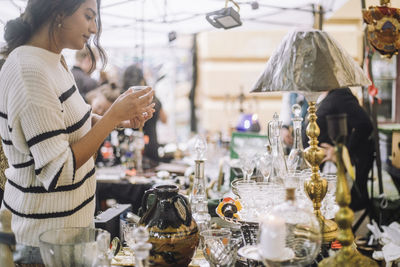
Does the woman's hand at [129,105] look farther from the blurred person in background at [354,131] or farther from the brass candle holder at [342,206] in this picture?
the blurred person in background at [354,131]

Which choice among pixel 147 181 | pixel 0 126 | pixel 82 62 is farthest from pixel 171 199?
pixel 82 62

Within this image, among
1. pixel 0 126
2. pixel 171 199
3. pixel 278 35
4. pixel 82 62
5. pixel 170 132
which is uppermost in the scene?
pixel 278 35

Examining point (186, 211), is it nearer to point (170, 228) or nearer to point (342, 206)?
point (170, 228)

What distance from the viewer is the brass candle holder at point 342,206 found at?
984 mm

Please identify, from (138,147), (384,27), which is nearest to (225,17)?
(384,27)

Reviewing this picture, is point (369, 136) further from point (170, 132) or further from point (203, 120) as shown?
point (170, 132)

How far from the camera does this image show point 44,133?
1081mm

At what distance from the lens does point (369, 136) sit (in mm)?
3338

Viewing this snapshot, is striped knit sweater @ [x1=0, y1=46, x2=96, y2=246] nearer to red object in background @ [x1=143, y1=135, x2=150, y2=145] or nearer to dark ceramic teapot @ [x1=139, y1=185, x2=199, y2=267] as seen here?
dark ceramic teapot @ [x1=139, y1=185, x2=199, y2=267]

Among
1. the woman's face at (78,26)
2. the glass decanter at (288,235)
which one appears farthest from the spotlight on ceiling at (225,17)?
the glass decanter at (288,235)

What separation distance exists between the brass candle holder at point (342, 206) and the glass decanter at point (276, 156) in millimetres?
488

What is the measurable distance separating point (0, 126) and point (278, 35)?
543 centimetres

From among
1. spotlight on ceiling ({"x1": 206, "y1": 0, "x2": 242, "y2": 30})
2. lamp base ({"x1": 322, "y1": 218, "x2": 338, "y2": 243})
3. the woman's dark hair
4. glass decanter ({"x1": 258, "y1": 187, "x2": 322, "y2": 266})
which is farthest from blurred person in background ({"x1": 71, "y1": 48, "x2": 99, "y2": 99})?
glass decanter ({"x1": 258, "y1": 187, "x2": 322, "y2": 266})

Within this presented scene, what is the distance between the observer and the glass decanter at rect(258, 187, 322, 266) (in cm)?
96
